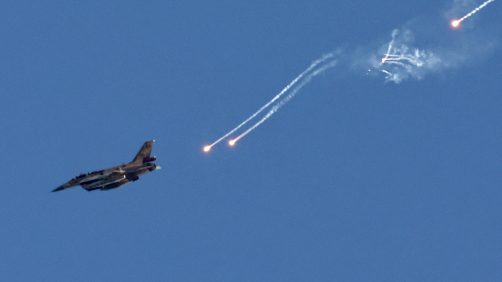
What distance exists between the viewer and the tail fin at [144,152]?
388 ft

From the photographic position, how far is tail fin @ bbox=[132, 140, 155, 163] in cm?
11825

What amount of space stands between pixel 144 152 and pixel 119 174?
4.91m

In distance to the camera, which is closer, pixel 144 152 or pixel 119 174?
pixel 119 174

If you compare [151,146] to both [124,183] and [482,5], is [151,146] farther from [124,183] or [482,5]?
[482,5]

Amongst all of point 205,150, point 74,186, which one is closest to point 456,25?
point 205,150

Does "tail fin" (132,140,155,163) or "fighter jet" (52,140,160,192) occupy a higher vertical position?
"tail fin" (132,140,155,163)

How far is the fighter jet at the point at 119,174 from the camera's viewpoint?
117 m

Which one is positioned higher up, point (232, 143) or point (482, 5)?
point (482, 5)

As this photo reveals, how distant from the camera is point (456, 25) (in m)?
102

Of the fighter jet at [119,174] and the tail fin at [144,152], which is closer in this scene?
the fighter jet at [119,174]

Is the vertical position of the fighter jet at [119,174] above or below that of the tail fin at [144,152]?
below

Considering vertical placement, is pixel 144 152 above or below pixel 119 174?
above

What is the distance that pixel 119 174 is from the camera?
4601 inches

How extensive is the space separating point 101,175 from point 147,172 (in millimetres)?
6390
